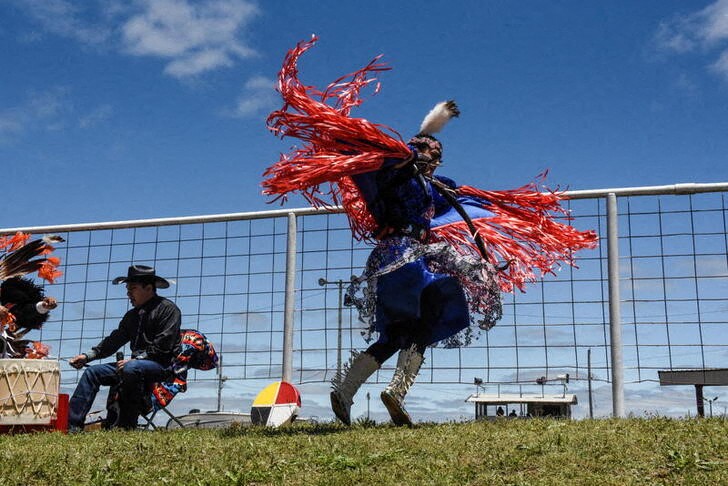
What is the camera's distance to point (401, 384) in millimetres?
5742

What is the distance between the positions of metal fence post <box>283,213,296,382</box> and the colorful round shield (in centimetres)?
24

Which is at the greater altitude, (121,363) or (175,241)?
(175,241)

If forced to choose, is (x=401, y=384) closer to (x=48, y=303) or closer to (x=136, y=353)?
(x=136, y=353)

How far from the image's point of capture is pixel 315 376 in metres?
8.12

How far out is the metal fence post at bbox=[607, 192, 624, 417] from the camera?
750 centimetres

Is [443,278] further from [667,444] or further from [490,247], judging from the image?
[667,444]

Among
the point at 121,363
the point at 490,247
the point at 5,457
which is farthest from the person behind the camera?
the point at 121,363

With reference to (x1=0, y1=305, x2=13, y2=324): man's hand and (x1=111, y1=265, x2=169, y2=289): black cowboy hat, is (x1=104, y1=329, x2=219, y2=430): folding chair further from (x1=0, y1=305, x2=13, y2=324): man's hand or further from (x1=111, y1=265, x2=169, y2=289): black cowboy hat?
(x1=0, y1=305, x2=13, y2=324): man's hand

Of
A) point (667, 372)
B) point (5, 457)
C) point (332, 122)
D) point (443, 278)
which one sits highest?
point (332, 122)

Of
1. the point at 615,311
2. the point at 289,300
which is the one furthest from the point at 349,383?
the point at 615,311

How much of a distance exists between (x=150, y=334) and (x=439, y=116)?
10.2ft

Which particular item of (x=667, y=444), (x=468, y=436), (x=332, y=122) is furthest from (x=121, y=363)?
(x=667, y=444)

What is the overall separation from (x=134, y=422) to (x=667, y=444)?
446cm

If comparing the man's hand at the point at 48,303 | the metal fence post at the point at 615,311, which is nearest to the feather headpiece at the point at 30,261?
the man's hand at the point at 48,303
